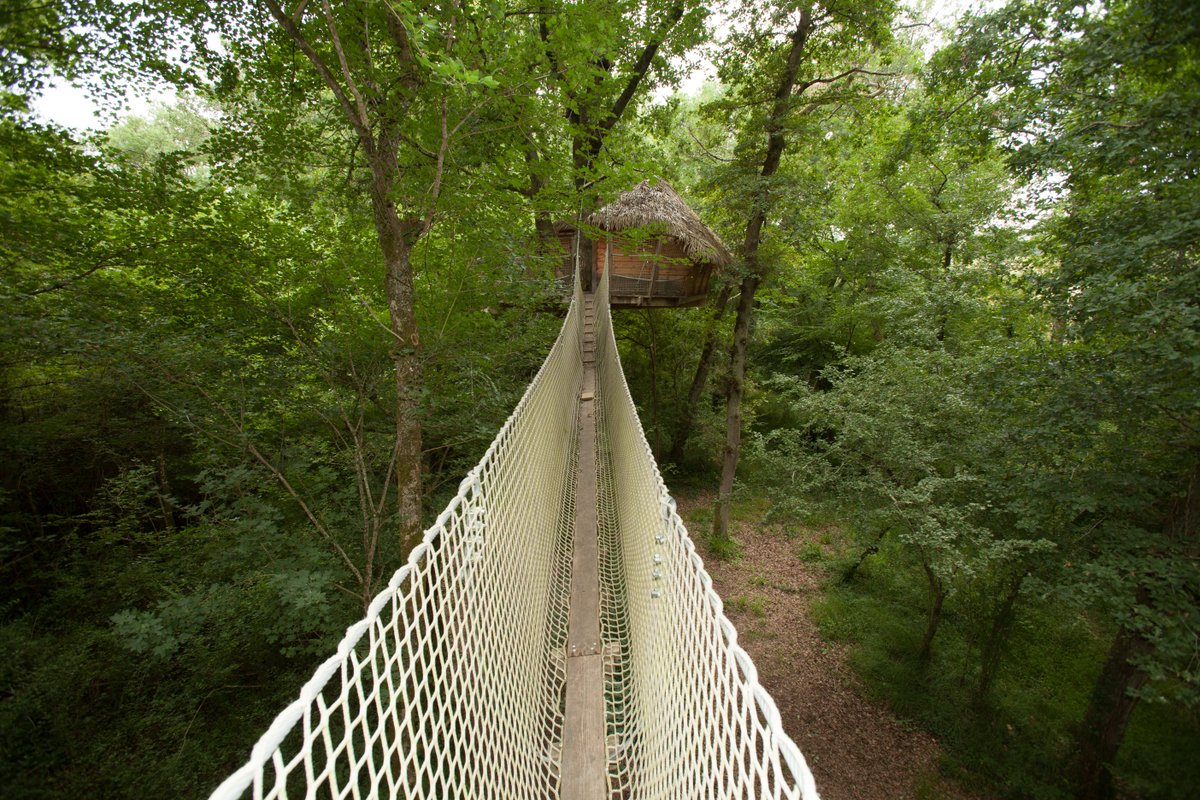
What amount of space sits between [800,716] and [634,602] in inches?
113

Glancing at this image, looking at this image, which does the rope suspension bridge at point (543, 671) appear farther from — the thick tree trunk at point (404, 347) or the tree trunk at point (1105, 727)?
the tree trunk at point (1105, 727)

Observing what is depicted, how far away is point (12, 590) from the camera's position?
2.84 m

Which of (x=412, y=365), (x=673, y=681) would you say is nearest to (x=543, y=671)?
(x=673, y=681)

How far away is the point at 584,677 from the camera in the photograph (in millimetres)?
2025

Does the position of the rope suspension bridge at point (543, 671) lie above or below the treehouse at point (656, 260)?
below

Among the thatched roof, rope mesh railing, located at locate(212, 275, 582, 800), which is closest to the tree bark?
the thatched roof

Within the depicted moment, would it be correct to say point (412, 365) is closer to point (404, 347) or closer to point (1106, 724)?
point (404, 347)

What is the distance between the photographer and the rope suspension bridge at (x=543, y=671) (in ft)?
2.88

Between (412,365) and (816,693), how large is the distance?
14.9ft

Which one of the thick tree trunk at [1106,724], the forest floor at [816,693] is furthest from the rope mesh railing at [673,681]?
the thick tree trunk at [1106,724]

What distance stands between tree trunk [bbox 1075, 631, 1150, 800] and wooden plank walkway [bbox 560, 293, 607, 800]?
3.61 meters

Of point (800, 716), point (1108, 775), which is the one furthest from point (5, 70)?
point (1108, 775)

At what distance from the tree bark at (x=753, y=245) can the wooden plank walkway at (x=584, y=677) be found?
2.92 metres

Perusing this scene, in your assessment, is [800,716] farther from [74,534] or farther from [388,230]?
[74,534]
